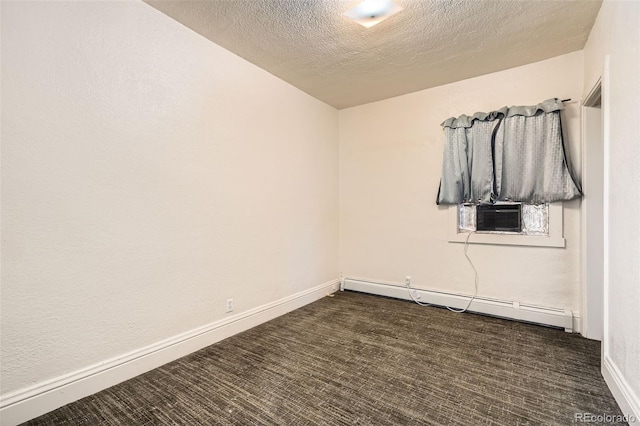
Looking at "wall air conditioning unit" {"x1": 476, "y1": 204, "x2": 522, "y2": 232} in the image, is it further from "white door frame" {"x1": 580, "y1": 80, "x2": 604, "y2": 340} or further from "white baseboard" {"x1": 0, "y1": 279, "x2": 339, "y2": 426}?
"white baseboard" {"x1": 0, "y1": 279, "x2": 339, "y2": 426}

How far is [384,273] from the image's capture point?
3.89 meters

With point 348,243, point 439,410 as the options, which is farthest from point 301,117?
point 439,410

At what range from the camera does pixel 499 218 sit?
3.17m

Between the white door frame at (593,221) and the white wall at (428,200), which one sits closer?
the white door frame at (593,221)

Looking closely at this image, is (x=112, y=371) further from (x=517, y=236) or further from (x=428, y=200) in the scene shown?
(x=517, y=236)

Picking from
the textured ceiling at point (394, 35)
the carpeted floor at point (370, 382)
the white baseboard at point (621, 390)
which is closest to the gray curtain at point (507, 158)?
the textured ceiling at point (394, 35)

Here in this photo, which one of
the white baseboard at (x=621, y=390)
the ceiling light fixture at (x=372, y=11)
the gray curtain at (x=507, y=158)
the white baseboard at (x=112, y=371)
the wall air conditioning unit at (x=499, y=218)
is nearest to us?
the white baseboard at (x=621, y=390)

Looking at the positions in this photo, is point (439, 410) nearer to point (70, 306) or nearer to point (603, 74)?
Answer: point (70, 306)

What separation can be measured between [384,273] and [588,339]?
78.8 inches

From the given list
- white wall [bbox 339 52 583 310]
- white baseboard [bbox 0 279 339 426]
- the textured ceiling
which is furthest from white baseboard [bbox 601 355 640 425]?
white baseboard [bbox 0 279 339 426]

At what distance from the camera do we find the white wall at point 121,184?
1628mm

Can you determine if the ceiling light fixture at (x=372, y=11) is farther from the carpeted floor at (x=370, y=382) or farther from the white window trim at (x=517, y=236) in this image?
the carpeted floor at (x=370, y=382)

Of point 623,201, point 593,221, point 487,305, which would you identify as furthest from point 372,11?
point 487,305

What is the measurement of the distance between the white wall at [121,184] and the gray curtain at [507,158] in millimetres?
1994
